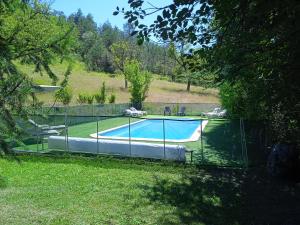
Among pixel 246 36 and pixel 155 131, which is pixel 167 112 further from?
pixel 246 36

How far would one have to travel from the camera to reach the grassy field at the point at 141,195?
27.9 feet

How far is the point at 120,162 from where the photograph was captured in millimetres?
14984

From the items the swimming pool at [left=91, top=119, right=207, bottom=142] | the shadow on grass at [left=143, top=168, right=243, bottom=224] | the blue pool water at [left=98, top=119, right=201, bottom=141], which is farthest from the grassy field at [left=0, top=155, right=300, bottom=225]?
the blue pool water at [left=98, top=119, right=201, bottom=141]

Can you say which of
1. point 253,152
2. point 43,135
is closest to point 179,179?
point 253,152

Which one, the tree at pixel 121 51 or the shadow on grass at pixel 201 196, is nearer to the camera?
the shadow on grass at pixel 201 196

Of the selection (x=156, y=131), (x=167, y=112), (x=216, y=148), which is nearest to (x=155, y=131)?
(x=156, y=131)

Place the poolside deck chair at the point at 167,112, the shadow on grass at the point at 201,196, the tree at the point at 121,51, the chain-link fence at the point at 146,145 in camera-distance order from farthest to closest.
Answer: the tree at the point at 121,51
the poolside deck chair at the point at 167,112
the chain-link fence at the point at 146,145
the shadow on grass at the point at 201,196

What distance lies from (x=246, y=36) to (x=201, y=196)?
5.80 metres

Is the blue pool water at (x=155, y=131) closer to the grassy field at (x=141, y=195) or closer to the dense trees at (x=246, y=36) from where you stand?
the grassy field at (x=141, y=195)

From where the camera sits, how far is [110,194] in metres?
10.4

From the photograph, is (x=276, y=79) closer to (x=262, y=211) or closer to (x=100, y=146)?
(x=262, y=211)

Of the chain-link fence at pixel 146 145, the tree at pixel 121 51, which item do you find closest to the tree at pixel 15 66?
the chain-link fence at pixel 146 145

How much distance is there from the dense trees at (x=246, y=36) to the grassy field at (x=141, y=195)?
271cm

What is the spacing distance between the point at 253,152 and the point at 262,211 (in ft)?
25.7
